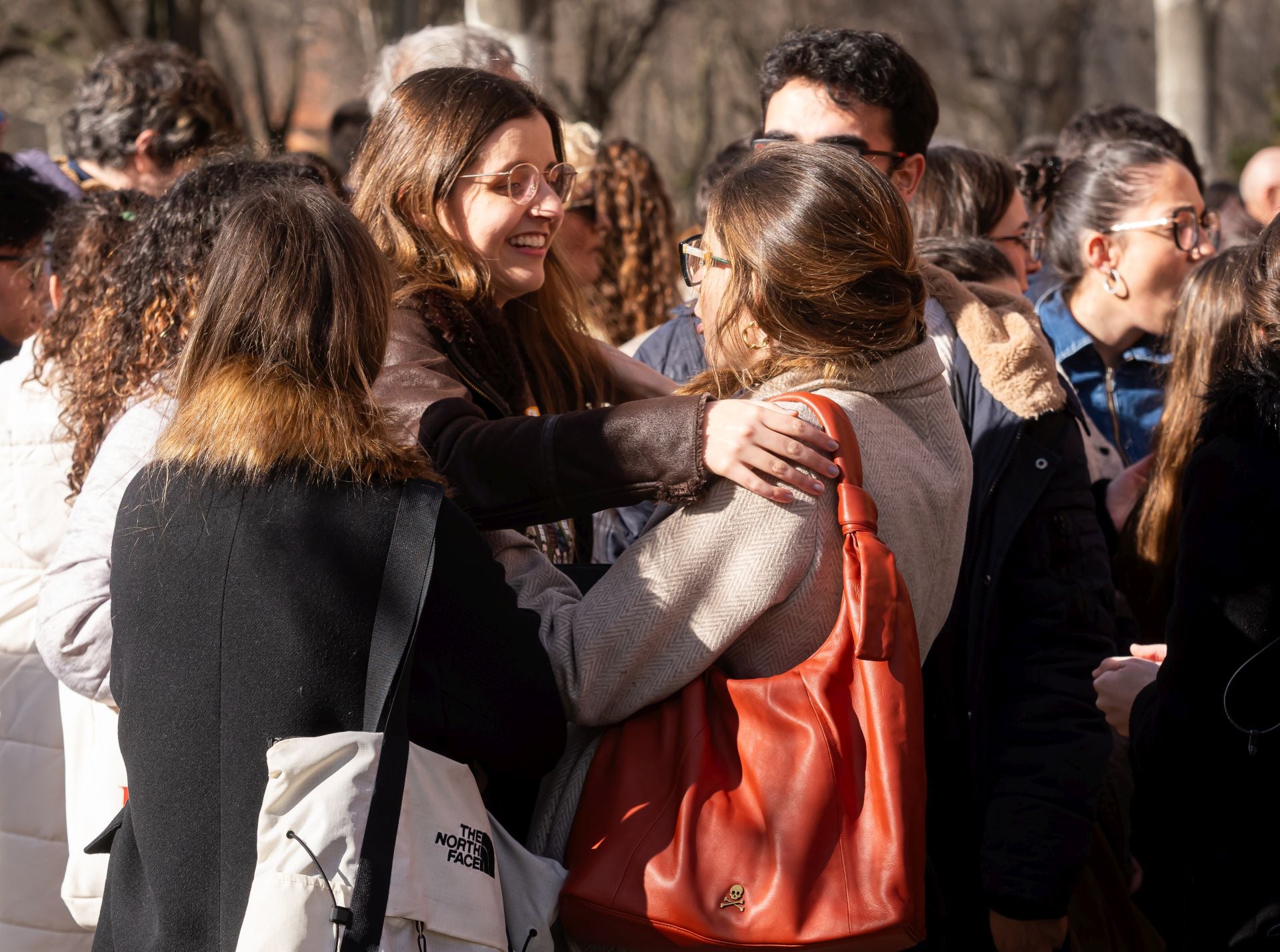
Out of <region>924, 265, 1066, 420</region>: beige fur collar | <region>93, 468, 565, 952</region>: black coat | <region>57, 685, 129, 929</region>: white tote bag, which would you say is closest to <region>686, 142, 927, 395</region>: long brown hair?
<region>924, 265, 1066, 420</region>: beige fur collar

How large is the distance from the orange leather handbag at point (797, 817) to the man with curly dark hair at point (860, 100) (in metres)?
1.58

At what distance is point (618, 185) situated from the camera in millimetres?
4914

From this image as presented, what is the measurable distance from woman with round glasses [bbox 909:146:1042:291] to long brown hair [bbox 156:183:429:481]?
2237 millimetres

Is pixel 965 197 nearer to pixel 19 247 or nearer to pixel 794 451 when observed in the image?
pixel 794 451

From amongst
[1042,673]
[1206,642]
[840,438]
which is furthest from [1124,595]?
[840,438]

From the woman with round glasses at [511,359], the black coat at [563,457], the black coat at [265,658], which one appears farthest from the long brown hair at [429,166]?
the black coat at [265,658]

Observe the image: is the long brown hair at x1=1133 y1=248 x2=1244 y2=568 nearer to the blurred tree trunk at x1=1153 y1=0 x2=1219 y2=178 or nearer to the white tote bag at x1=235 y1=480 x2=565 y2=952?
the white tote bag at x1=235 y1=480 x2=565 y2=952

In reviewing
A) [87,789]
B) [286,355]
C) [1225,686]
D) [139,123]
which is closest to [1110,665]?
[1225,686]

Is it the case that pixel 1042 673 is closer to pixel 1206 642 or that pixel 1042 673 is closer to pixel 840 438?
pixel 1206 642

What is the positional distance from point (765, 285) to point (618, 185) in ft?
9.40

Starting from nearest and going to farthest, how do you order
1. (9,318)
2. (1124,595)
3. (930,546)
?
1. (930,546)
2. (1124,595)
3. (9,318)

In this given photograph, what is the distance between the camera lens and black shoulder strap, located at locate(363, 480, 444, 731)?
192 centimetres

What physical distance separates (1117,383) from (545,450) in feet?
7.86

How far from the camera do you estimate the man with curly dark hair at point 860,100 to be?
10.8 feet
